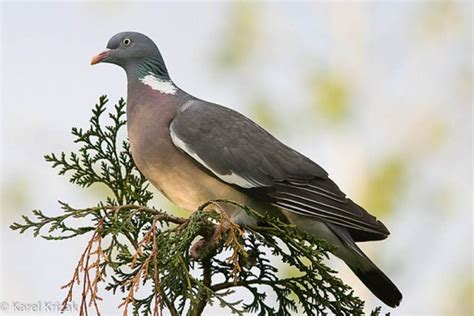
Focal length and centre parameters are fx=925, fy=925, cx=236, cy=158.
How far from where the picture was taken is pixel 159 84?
14.3ft

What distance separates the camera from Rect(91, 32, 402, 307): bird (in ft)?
12.6

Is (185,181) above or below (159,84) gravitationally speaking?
below

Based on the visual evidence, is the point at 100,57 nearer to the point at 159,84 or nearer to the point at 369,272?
the point at 159,84

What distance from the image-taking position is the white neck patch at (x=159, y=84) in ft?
14.2

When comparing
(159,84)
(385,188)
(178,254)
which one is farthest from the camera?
(385,188)

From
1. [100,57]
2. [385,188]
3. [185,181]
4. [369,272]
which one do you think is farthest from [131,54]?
[385,188]

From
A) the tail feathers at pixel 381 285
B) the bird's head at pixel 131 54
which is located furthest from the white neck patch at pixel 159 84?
the tail feathers at pixel 381 285

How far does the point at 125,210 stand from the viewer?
286 centimetres

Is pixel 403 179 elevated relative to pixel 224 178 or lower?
elevated

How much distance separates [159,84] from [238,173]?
2.22ft

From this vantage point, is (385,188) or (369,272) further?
(385,188)

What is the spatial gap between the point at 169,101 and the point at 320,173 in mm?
767

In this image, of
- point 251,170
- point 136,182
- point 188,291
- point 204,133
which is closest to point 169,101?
point 204,133

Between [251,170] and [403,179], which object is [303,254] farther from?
[403,179]
